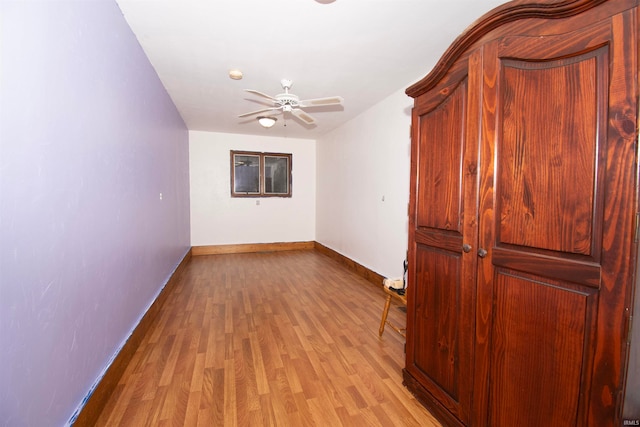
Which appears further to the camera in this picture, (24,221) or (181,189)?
(181,189)

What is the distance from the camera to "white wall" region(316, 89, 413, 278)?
3551 millimetres

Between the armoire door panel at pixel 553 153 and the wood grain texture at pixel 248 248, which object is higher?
the armoire door panel at pixel 553 153

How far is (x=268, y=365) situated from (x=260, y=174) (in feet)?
16.4

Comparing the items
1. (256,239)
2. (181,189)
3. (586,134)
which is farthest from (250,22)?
(256,239)

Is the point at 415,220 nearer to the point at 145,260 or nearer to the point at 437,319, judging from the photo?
the point at 437,319

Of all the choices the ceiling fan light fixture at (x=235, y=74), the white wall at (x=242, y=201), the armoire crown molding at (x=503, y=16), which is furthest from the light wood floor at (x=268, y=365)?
the ceiling fan light fixture at (x=235, y=74)

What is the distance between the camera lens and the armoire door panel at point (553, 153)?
972 mm

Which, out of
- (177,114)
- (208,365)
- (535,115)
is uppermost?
(177,114)

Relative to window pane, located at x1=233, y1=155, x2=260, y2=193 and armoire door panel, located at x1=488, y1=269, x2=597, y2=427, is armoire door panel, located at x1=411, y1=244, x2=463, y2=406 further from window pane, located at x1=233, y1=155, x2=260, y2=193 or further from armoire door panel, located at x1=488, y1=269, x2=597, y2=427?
window pane, located at x1=233, y1=155, x2=260, y2=193

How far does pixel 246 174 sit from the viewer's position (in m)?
6.43

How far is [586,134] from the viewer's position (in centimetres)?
99

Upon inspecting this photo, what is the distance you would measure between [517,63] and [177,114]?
4.78 m

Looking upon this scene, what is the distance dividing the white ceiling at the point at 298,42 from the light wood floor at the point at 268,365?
2.75 metres

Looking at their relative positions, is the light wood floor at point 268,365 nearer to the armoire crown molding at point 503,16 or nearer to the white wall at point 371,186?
the white wall at point 371,186
